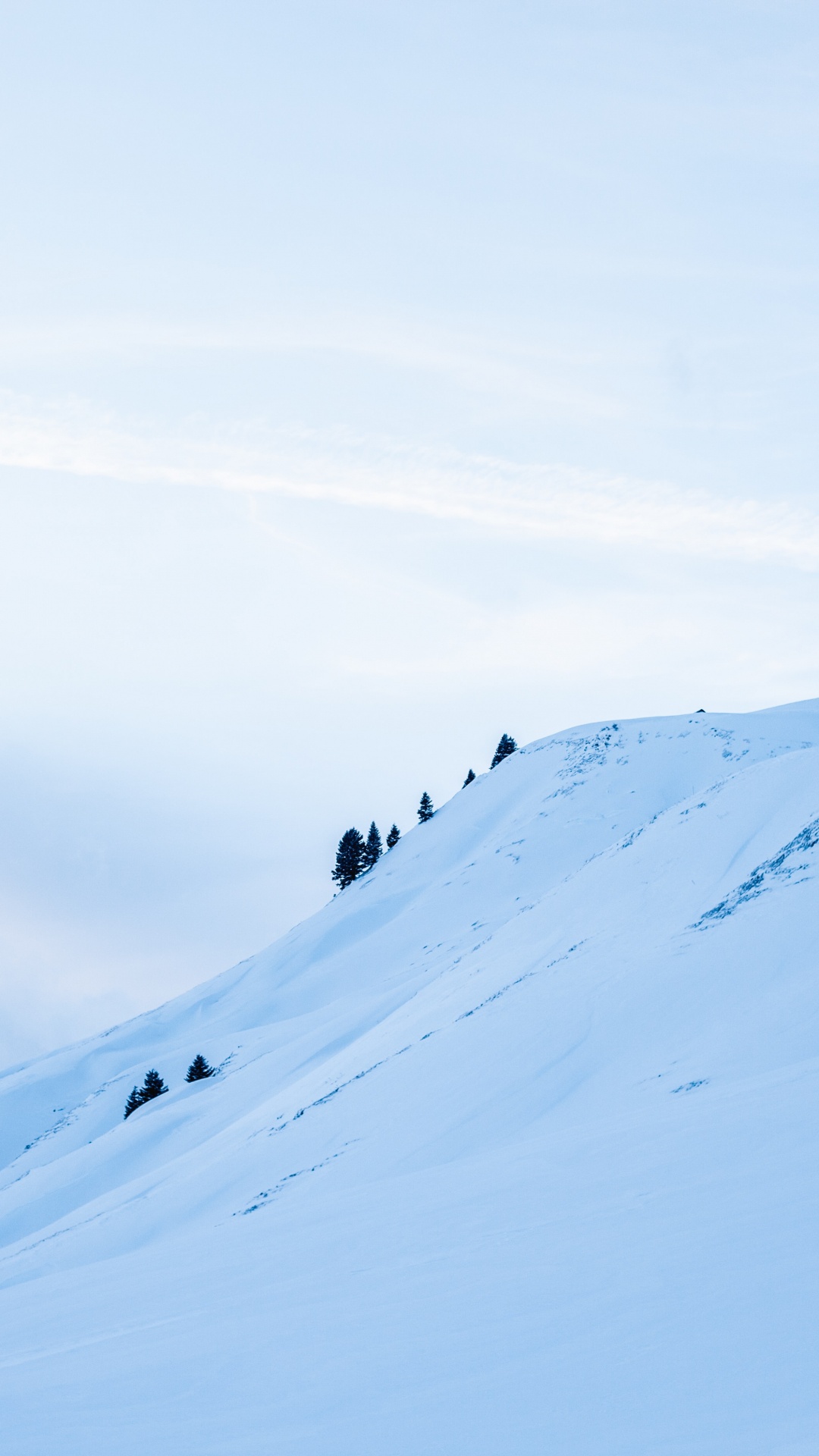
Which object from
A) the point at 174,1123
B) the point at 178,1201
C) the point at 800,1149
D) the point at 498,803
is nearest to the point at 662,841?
the point at 178,1201

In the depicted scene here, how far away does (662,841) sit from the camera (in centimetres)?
2692

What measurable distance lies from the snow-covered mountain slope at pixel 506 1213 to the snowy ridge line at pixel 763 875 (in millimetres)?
86

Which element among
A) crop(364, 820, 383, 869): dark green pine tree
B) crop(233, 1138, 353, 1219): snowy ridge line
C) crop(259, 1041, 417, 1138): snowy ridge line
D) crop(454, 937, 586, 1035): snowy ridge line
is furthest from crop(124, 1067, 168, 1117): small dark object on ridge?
crop(364, 820, 383, 869): dark green pine tree

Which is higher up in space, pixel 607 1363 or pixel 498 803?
pixel 498 803

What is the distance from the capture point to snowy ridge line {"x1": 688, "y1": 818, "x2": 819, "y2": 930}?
19375mm

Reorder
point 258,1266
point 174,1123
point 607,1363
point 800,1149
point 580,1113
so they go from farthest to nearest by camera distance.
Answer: point 174,1123
point 580,1113
point 258,1266
point 800,1149
point 607,1363

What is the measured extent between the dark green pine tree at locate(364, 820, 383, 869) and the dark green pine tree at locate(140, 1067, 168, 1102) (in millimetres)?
33861

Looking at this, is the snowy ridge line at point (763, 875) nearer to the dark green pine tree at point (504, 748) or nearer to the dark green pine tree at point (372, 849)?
the dark green pine tree at point (372, 849)

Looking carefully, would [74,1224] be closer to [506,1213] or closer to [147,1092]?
[506,1213]

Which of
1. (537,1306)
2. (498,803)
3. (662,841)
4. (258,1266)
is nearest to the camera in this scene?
(537,1306)

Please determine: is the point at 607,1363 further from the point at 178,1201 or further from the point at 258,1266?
the point at 178,1201

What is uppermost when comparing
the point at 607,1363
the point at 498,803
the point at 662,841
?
the point at 498,803

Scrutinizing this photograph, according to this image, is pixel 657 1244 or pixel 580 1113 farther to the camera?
pixel 580 1113

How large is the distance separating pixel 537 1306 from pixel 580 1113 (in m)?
6.46
